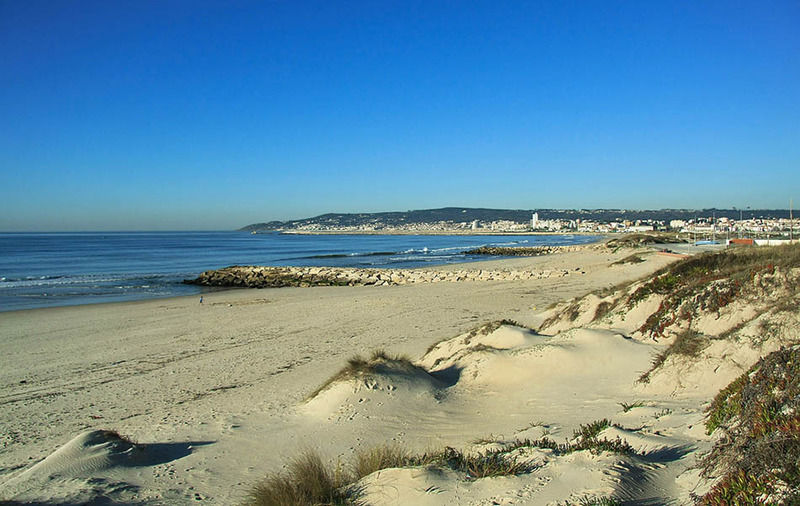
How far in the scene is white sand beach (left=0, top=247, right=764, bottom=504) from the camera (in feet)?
14.6

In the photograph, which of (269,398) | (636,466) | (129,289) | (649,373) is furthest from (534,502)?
(129,289)

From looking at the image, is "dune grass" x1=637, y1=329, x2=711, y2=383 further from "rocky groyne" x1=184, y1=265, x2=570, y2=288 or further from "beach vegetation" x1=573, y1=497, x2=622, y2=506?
"rocky groyne" x1=184, y1=265, x2=570, y2=288

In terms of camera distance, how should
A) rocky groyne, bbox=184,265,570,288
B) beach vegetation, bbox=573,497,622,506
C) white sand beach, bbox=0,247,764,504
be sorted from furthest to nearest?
rocky groyne, bbox=184,265,570,288 → white sand beach, bbox=0,247,764,504 → beach vegetation, bbox=573,497,622,506

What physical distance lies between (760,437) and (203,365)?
11.3 metres

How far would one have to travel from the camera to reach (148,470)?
5.89m

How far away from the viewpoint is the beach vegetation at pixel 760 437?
3176 mm

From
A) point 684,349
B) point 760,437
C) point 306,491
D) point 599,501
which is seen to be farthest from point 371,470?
point 684,349

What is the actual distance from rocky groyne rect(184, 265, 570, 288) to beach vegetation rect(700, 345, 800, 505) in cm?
2805

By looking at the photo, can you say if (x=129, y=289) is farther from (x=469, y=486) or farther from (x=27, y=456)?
(x=469, y=486)

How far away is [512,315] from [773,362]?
41.8ft

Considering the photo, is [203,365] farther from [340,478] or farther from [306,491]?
[306,491]

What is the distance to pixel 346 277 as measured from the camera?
36469mm

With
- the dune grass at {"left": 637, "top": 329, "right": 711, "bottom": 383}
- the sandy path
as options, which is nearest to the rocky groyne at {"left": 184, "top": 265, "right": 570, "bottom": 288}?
the sandy path

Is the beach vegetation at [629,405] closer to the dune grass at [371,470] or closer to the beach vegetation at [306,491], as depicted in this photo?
the dune grass at [371,470]
